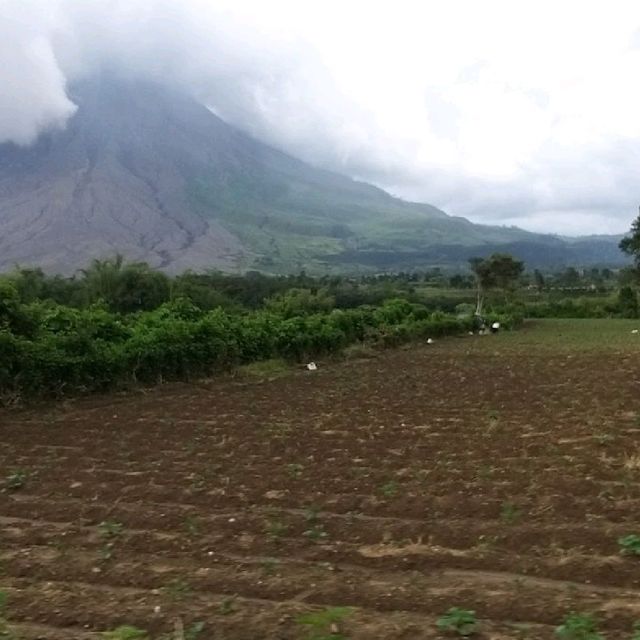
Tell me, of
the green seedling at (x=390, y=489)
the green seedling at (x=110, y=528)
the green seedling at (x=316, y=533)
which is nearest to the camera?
the green seedling at (x=316, y=533)

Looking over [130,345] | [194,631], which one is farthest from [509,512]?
[130,345]

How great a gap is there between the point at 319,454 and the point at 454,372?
12.8 m

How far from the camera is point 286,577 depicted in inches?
207

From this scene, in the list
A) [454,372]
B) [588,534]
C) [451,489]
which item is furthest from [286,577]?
[454,372]

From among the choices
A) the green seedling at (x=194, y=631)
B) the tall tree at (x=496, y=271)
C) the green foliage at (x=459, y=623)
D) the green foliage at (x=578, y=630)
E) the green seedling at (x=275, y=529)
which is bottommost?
the green seedling at (x=275, y=529)

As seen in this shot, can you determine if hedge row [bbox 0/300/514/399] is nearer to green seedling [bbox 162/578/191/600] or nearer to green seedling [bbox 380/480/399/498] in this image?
green seedling [bbox 380/480/399/498]

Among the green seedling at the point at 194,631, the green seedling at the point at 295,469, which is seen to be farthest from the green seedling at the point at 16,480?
the green seedling at the point at 194,631

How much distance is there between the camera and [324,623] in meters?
4.16

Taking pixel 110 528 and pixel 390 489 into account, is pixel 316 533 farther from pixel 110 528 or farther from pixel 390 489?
pixel 110 528

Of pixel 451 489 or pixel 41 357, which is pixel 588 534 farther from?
pixel 41 357

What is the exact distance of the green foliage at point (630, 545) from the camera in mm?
5582

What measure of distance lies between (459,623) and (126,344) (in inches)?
571

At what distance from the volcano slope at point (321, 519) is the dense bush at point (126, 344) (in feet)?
5.15

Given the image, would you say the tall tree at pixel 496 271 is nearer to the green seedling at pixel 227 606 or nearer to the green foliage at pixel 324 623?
the green seedling at pixel 227 606
